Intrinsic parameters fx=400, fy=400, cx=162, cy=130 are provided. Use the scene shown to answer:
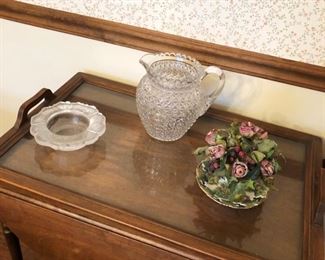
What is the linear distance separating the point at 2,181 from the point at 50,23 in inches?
20.4

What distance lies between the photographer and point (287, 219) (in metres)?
0.77

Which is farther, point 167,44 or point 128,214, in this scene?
point 167,44

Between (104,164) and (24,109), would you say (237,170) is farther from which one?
(24,109)

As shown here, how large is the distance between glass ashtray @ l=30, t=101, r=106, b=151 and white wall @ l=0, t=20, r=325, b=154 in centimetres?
21

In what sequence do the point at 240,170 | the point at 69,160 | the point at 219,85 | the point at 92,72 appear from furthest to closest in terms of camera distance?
the point at 92,72
the point at 219,85
the point at 69,160
the point at 240,170

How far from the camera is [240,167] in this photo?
71 centimetres

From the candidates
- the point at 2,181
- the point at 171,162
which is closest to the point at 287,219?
the point at 171,162

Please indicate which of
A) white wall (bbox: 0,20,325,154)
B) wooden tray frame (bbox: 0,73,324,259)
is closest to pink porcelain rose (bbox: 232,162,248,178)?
wooden tray frame (bbox: 0,73,324,259)

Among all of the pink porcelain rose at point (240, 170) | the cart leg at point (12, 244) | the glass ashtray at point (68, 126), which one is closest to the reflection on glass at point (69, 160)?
the glass ashtray at point (68, 126)

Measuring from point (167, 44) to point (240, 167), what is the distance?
44 cm

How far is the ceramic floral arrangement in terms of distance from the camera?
72 cm

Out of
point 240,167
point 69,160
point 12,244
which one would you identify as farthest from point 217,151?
point 12,244

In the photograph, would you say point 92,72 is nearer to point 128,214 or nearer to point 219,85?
point 219,85

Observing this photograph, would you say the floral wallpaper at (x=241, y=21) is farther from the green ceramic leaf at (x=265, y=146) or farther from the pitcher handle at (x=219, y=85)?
the green ceramic leaf at (x=265, y=146)
